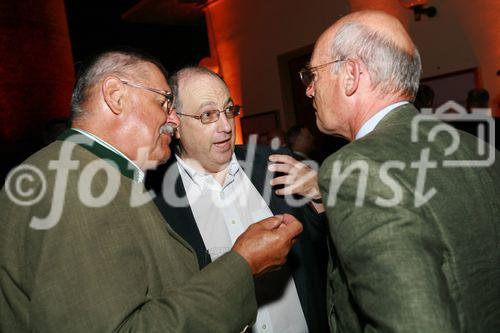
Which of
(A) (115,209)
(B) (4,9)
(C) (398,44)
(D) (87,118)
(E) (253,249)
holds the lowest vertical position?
(E) (253,249)

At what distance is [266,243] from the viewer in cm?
138

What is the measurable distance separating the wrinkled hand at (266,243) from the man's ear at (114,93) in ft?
2.12

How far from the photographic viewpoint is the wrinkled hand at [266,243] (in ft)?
4.38

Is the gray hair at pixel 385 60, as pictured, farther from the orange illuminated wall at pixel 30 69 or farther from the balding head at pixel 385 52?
the orange illuminated wall at pixel 30 69

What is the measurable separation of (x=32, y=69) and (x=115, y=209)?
13.0 feet

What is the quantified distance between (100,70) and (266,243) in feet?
2.88

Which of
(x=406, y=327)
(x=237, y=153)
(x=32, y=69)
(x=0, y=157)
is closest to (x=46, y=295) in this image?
(x=406, y=327)

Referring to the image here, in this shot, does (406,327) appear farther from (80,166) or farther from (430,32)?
(430,32)

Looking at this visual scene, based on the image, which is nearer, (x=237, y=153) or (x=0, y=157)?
(x=237, y=153)

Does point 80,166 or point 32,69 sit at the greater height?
point 32,69

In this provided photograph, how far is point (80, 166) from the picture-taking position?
118 cm

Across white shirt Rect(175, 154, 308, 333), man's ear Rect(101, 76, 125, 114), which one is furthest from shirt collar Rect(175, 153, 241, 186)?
man's ear Rect(101, 76, 125, 114)

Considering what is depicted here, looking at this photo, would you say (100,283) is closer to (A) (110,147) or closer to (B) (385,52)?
(A) (110,147)

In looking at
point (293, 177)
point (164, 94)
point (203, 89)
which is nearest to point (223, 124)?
point (203, 89)
